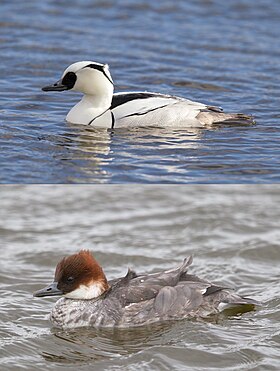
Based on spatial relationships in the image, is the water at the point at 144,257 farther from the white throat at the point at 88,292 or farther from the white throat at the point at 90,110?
the white throat at the point at 90,110

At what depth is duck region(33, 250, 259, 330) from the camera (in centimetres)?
708

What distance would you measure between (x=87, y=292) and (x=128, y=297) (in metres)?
0.38

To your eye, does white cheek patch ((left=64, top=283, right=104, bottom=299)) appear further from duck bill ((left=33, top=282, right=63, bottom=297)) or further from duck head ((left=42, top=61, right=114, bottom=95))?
duck head ((left=42, top=61, right=114, bottom=95))

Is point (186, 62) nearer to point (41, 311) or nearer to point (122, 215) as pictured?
point (122, 215)

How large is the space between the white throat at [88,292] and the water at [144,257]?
0.25 meters

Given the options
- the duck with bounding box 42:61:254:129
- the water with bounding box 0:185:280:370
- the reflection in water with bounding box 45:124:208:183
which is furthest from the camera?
the duck with bounding box 42:61:254:129

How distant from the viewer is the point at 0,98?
33.6 ft

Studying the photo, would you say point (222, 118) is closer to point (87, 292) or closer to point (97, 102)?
point (97, 102)

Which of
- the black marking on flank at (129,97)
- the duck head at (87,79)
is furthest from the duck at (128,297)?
the duck head at (87,79)

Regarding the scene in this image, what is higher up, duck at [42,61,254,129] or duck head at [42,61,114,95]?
duck head at [42,61,114,95]

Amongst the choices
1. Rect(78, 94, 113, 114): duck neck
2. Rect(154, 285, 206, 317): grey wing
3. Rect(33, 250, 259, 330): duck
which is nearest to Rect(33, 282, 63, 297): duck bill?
Rect(33, 250, 259, 330): duck

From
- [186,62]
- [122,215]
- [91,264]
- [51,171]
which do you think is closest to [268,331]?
[91,264]

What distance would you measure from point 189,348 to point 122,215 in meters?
3.09

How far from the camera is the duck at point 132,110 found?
9125 mm
